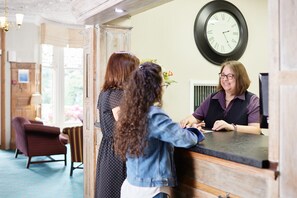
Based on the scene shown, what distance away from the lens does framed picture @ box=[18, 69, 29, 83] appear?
7.68 m

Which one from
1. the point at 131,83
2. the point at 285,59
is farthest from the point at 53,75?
the point at 285,59

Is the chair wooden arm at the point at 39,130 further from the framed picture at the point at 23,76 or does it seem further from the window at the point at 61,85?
the window at the point at 61,85

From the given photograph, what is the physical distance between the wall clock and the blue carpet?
7.65 feet

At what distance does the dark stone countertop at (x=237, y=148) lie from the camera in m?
1.60

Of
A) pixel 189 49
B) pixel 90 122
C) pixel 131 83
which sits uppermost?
pixel 189 49

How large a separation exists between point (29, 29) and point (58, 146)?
295cm

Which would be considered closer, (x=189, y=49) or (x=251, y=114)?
(x=251, y=114)

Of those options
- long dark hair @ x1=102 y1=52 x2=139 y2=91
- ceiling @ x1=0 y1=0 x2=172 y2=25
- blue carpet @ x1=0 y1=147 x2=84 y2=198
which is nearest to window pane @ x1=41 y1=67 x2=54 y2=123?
ceiling @ x1=0 y1=0 x2=172 y2=25

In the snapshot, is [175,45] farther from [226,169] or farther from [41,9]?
[41,9]

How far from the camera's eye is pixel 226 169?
5.79 ft

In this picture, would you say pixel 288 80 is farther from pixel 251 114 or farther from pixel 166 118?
pixel 251 114

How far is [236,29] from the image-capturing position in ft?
15.3

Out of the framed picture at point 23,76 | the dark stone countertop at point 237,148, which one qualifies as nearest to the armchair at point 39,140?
the framed picture at point 23,76

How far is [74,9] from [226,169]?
268 centimetres
